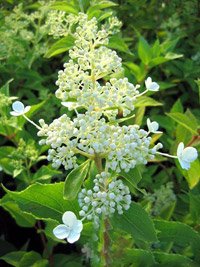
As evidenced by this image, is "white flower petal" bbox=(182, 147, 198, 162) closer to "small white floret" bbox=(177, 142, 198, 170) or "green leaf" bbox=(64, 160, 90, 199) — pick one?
"small white floret" bbox=(177, 142, 198, 170)

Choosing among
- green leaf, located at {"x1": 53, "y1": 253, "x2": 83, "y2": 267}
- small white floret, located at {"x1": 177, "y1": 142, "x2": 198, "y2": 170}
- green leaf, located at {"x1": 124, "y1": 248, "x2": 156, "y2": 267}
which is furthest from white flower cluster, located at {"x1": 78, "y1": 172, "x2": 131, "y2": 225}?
green leaf, located at {"x1": 53, "y1": 253, "x2": 83, "y2": 267}

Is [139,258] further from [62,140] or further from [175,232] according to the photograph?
[62,140]

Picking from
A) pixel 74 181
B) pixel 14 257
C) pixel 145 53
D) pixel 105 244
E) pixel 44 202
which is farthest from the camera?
pixel 145 53

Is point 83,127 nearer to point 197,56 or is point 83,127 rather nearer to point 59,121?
point 59,121

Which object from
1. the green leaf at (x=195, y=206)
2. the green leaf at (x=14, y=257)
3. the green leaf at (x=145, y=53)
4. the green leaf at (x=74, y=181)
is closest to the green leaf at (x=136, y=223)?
the green leaf at (x=74, y=181)

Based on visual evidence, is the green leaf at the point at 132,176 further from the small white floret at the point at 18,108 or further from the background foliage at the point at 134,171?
the small white floret at the point at 18,108

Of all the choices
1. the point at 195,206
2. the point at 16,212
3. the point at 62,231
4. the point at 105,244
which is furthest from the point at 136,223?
the point at 16,212

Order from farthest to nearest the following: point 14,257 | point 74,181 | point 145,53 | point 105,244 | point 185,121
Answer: point 145,53, point 14,257, point 185,121, point 105,244, point 74,181
